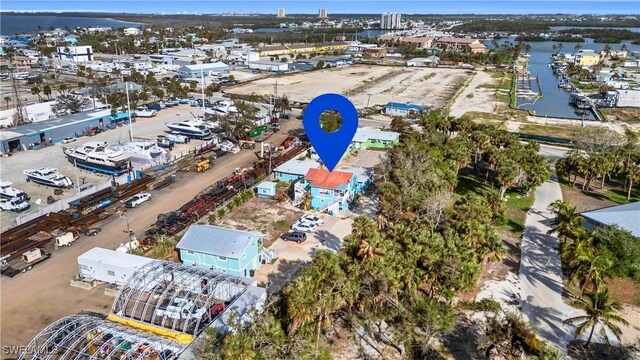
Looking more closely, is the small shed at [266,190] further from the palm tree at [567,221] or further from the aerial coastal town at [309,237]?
the palm tree at [567,221]

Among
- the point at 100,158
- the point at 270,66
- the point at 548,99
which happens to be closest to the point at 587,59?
the point at 548,99

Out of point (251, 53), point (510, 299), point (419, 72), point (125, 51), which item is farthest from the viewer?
point (125, 51)

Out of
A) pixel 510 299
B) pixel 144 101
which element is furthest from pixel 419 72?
pixel 510 299

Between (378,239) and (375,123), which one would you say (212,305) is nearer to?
(378,239)

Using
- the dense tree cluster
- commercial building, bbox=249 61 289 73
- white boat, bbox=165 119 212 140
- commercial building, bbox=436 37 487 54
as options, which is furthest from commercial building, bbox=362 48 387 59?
the dense tree cluster

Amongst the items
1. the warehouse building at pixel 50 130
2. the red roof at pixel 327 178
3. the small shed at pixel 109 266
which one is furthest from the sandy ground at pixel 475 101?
the small shed at pixel 109 266

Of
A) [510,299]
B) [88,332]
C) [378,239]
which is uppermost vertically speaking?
[378,239]

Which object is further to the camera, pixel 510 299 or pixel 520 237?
pixel 520 237
